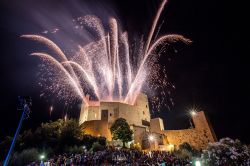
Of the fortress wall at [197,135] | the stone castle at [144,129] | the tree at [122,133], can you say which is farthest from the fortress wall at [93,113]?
the fortress wall at [197,135]

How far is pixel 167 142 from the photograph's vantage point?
1966 inches

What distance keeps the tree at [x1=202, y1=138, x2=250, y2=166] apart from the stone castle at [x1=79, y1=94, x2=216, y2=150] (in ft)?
122

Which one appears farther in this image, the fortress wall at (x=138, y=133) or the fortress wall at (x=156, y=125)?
the fortress wall at (x=156, y=125)

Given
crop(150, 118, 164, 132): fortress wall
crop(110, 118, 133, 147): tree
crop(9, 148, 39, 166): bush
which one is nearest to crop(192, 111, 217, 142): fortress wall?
crop(150, 118, 164, 132): fortress wall

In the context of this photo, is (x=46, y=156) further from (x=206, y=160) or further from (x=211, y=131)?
(x=211, y=131)

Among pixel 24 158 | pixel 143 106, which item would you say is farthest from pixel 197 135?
pixel 24 158

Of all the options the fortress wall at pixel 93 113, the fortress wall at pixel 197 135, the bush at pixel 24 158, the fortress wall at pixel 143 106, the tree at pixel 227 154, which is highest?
the fortress wall at pixel 143 106

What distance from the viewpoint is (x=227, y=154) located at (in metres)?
8.63

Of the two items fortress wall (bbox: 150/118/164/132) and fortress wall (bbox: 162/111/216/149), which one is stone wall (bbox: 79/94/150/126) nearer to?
fortress wall (bbox: 150/118/164/132)

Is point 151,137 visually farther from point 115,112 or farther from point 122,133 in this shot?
point 115,112

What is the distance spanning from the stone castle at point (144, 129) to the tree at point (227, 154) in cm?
3713

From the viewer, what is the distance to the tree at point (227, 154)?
325 inches

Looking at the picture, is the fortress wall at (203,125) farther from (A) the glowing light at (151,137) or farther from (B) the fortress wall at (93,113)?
(B) the fortress wall at (93,113)

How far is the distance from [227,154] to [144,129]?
4380cm
